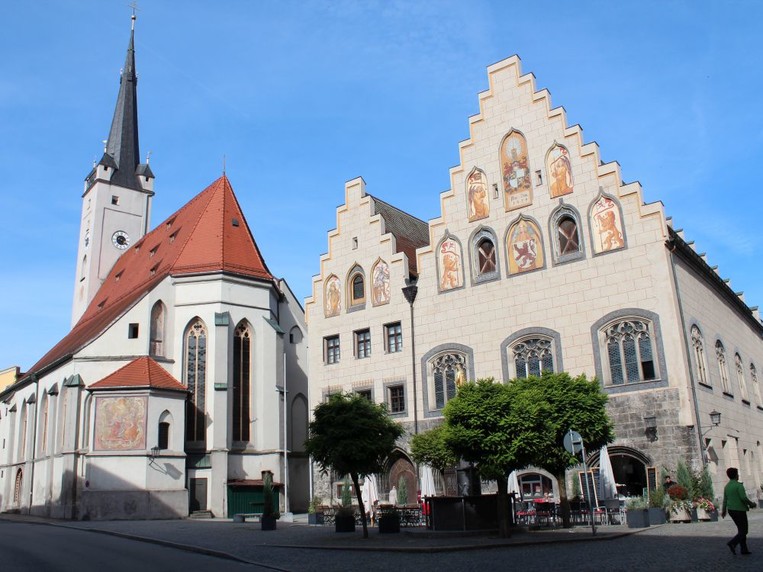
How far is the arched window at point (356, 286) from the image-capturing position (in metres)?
32.0

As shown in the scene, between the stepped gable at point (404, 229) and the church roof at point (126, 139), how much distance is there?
27.7 metres

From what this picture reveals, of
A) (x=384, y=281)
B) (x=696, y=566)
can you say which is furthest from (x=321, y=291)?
(x=696, y=566)

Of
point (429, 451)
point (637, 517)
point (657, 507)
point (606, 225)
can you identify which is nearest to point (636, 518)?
point (637, 517)

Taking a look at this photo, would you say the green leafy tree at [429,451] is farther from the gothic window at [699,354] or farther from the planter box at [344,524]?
the gothic window at [699,354]

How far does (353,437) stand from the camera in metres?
18.3

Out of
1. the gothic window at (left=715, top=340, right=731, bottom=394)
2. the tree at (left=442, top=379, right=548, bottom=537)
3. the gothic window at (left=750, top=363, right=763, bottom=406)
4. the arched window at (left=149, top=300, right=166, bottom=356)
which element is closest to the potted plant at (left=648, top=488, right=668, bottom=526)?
the tree at (left=442, top=379, right=548, bottom=537)

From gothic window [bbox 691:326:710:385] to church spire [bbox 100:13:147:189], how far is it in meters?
44.2

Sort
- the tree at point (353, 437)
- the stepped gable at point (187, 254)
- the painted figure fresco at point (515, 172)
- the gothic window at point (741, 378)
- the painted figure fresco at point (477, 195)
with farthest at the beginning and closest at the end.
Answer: the stepped gable at point (187, 254) < the gothic window at point (741, 378) < the painted figure fresco at point (477, 195) < the painted figure fresco at point (515, 172) < the tree at point (353, 437)

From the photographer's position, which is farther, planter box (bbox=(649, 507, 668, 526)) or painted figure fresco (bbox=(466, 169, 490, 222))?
painted figure fresco (bbox=(466, 169, 490, 222))

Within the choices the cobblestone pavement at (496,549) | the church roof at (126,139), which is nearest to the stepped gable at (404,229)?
the cobblestone pavement at (496,549)

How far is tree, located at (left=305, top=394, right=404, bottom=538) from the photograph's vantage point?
59.6 ft

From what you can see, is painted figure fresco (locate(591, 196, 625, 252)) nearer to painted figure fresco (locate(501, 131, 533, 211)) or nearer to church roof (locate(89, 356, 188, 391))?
painted figure fresco (locate(501, 131, 533, 211))

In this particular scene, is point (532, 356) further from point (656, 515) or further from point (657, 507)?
point (656, 515)

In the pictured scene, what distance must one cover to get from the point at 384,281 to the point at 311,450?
43.4 feet
